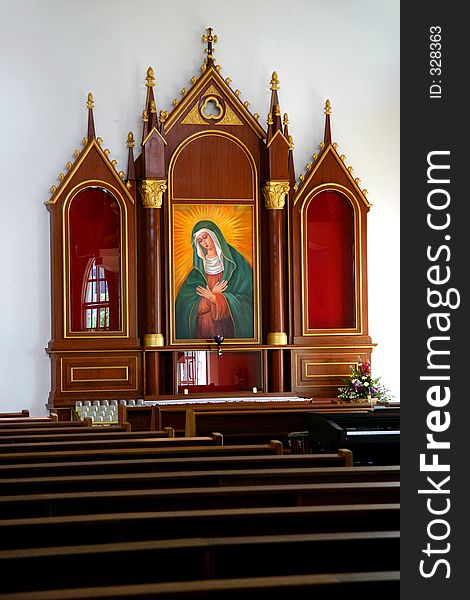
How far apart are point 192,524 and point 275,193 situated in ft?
31.5

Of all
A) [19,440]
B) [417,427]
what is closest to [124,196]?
[19,440]

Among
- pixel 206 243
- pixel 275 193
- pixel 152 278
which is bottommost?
pixel 152 278

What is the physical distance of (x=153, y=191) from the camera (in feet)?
42.3

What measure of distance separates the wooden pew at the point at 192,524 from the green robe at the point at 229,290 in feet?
30.0

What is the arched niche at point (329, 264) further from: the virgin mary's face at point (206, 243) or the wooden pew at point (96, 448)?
the wooden pew at point (96, 448)

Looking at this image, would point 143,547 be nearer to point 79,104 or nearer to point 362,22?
point 79,104

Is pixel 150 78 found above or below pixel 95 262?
above

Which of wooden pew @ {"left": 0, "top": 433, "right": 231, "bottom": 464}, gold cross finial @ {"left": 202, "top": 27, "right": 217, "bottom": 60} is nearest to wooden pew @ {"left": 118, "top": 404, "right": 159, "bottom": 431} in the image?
wooden pew @ {"left": 0, "top": 433, "right": 231, "bottom": 464}

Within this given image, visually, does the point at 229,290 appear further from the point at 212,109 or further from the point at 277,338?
the point at 212,109

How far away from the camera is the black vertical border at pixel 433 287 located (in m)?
2.97

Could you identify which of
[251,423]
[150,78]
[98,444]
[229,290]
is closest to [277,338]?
[229,290]

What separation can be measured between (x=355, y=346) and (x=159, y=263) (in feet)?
9.27

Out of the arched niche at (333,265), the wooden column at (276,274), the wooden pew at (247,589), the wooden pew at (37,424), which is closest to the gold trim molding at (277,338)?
the wooden column at (276,274)

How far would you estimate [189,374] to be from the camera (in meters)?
13.3
